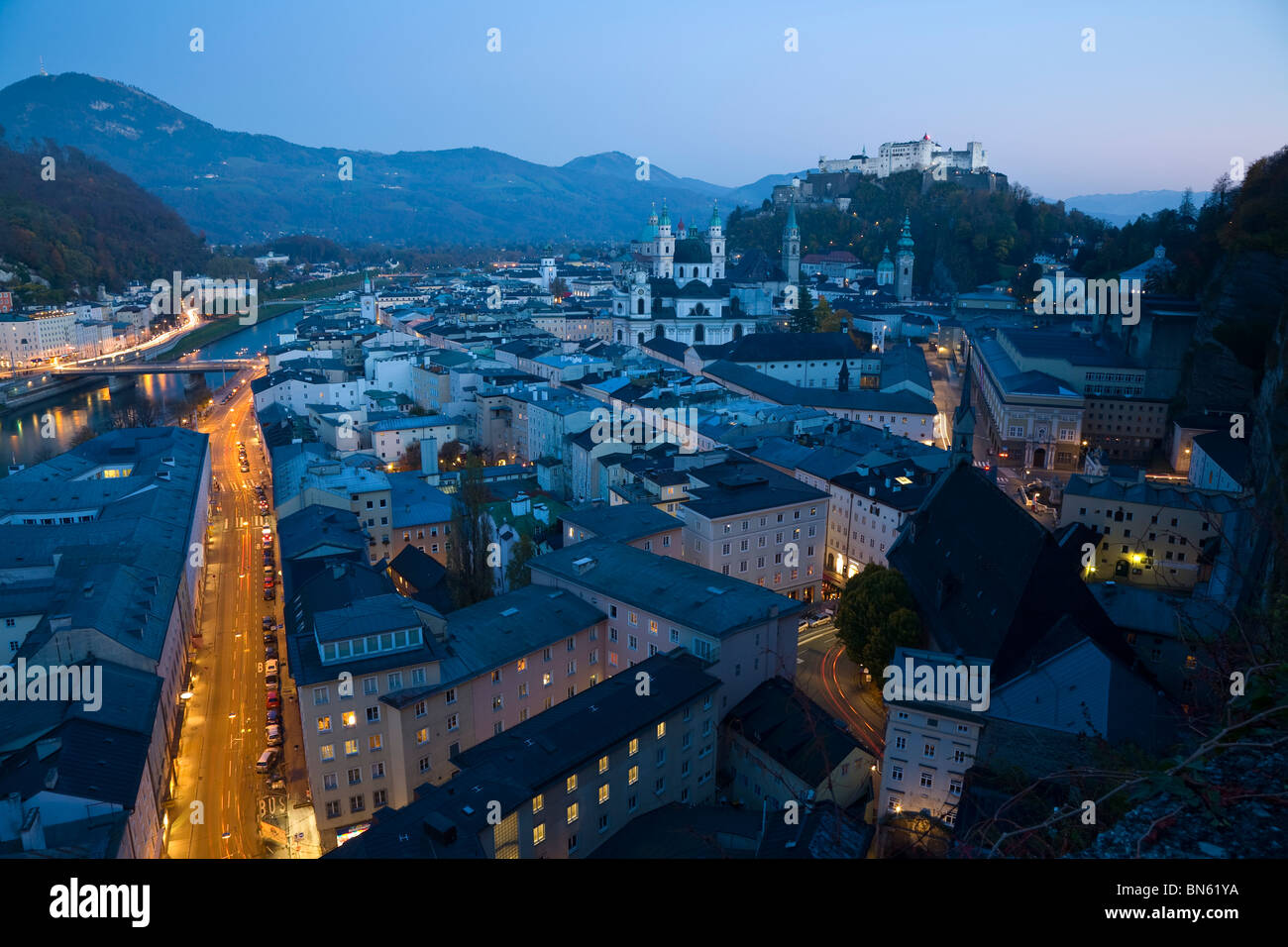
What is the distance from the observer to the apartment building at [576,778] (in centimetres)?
813

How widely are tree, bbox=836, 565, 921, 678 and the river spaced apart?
29.2 meters

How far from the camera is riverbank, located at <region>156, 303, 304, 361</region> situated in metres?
57.2

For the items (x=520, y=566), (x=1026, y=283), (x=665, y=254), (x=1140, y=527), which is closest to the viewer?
(x=520, y=566)

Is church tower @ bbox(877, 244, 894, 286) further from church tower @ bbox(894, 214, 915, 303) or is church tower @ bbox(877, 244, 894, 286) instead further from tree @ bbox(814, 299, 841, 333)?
tree @ bbox(814, 299, 841, 333)

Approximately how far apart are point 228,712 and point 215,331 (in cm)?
5924

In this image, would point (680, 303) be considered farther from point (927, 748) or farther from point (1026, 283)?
point (927, 748)

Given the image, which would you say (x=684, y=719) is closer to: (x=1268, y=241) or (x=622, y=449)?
A: (x=622, y=449)

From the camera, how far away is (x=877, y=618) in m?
14.2

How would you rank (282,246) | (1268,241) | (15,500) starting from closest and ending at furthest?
(15,500) < (1268,241) < (282,246)

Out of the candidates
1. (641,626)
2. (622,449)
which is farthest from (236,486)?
(641,626)

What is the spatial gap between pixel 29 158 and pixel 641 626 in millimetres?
100241

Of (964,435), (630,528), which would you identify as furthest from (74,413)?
(964,435)

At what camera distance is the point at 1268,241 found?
23.0 meters
